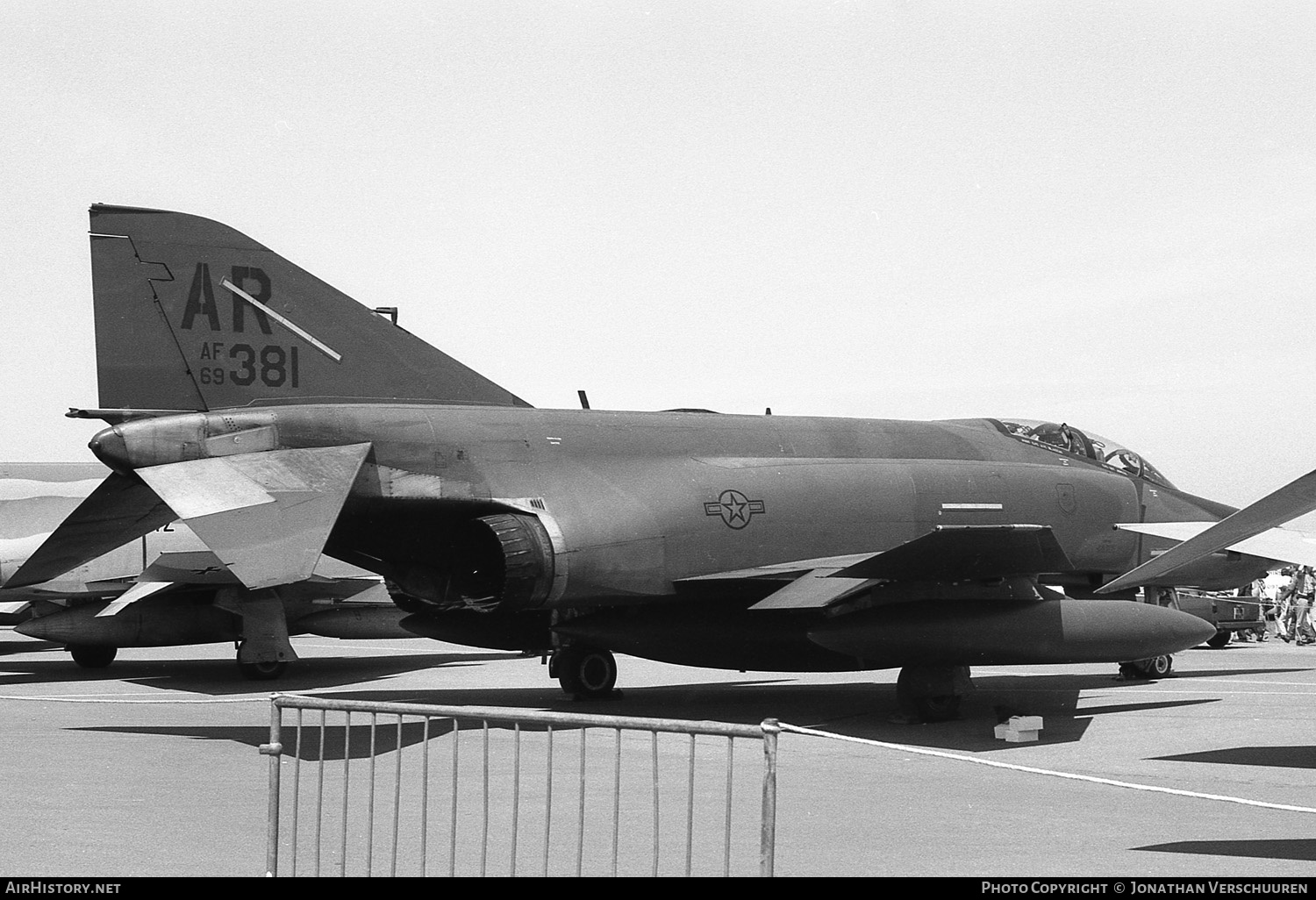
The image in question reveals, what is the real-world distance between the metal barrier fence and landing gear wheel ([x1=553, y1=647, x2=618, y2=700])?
278 cm

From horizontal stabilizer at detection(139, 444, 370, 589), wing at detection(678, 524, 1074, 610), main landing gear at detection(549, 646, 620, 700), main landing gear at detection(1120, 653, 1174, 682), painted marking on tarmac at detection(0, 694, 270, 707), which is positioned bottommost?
painted marking on tarmac at detection(0, 694, 270, 707)

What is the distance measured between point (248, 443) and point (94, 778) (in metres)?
3.05

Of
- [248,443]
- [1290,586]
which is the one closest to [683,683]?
[248,443]

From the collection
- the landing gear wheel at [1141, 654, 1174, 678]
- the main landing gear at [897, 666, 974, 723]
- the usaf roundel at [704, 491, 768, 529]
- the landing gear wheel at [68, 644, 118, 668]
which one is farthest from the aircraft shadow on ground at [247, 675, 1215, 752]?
the landing gear wheel at [68, 644, 118, 668]

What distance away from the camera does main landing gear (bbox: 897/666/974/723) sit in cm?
1257

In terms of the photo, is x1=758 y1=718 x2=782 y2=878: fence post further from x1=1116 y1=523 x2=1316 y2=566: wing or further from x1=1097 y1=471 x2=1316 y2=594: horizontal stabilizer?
x1=1116 y1=523 x2=1316 y2=566: wing

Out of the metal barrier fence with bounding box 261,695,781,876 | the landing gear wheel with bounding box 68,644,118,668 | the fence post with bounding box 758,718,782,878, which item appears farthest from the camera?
the landing gear wheel with bounding box 68,644,118,668

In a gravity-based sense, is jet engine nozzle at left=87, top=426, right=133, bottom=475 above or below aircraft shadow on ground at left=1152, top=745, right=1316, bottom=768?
above

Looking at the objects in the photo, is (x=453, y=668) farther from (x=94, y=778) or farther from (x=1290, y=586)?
(x=1290, y=586)

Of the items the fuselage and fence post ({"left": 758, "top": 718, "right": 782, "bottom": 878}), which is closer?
fence post ({"left": 758, "top": 718, "right": 782, "bottom": 878})

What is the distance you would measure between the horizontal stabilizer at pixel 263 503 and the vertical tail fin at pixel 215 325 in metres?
1.51

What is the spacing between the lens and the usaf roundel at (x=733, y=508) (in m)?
13.0

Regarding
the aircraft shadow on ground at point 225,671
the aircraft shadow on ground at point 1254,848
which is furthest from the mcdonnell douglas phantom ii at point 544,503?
the aircraft shadow on ground at point 225,671

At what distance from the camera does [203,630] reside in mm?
18047
